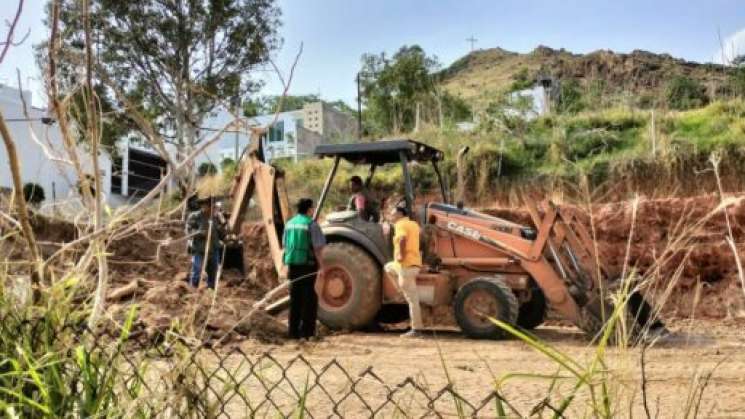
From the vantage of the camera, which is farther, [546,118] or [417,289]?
[546,118]

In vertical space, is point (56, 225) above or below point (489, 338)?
above

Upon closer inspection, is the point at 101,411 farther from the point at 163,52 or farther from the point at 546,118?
the point at 163,52

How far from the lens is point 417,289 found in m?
9.20

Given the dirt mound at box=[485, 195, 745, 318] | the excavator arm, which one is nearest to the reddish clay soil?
the dirt mound at box=[485, 195, 745, 318]

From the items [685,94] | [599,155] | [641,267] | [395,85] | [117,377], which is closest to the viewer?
[117,377]

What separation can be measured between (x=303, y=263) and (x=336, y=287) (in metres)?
1.18

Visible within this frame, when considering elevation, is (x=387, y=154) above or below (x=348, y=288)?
above

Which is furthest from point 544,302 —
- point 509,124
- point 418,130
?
point 418,130

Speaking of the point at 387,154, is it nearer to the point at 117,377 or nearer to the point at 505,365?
the point at 505,365

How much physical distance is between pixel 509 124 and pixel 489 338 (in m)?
11.4

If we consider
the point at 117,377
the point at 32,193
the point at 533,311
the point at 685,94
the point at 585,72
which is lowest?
the point at 533,311

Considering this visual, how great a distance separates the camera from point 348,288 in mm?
9742

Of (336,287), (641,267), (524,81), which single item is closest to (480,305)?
(336,287)

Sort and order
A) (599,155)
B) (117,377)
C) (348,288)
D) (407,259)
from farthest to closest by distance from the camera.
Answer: (599,155) < (348,288) < (407,259) < (117,377)
